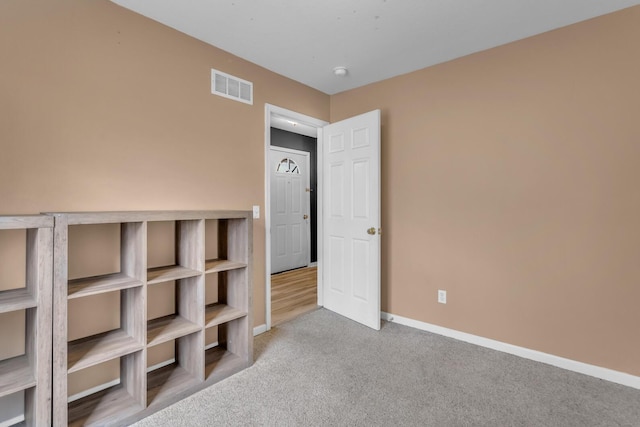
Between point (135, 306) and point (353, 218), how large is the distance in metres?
1.99

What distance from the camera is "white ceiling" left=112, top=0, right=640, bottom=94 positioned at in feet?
6.40

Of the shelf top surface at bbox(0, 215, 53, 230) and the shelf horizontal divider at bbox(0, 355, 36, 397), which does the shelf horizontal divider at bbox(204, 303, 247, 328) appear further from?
the shelf top surface at bbox(0, 215, 53, 230)

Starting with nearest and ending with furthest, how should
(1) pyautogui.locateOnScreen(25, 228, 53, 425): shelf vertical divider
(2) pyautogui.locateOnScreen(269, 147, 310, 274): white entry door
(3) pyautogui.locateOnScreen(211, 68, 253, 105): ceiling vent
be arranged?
1. (1) pyautogui.locateOnScreen(25, 228, 53, 425): shelf vertical divider
2. (3) pyautogui.locateOnScreen(211, 68, 253, 105): ceiling vent
3. (2) pyautogui.locateOnScreen(269, 147, 310, 274): white entry door

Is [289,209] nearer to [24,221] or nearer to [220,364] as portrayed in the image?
[220,364]

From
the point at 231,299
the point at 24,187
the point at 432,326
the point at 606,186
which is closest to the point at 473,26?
the point at 606,186

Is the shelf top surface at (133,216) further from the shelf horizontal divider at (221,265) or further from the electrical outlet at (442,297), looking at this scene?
the electrical outlet at (442,297)

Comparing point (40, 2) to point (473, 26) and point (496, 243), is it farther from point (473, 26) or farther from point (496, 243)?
point (496, 243)

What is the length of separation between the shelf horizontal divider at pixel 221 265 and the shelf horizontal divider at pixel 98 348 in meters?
0.56

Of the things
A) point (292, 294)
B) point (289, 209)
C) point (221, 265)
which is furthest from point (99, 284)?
point (289, 209)

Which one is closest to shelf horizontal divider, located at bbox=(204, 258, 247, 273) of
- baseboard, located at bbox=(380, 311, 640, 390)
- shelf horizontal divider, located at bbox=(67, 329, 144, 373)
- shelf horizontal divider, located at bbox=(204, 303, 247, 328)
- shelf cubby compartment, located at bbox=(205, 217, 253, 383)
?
shelf cubby compartment, located at bbox=(205, 217, 253, 383)

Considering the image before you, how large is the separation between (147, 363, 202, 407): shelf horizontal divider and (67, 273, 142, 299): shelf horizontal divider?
692 millimetres

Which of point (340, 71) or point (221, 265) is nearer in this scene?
point (221, 265)

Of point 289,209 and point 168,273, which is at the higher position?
point 289,209

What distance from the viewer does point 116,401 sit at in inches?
70.0
